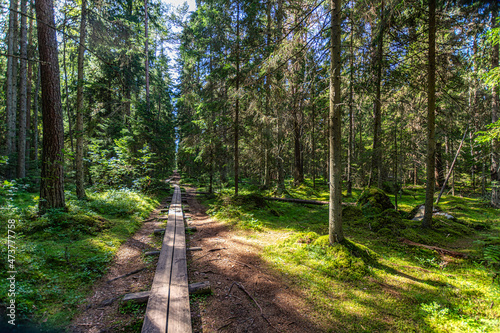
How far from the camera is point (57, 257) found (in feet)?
13.4

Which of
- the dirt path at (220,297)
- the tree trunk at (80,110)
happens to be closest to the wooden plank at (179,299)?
the dirt path at (220,297)

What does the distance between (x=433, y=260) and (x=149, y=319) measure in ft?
20.9

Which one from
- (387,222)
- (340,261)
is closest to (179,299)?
(340,261)

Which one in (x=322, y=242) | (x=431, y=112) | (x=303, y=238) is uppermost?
(x=431, y=112)

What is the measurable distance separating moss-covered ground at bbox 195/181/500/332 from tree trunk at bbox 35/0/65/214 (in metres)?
6.23

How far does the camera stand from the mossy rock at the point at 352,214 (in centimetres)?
886

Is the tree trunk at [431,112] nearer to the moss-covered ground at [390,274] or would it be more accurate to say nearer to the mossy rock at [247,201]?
the moss-covered ground at [390,274]

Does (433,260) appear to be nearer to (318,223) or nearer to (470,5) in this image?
(318,223)

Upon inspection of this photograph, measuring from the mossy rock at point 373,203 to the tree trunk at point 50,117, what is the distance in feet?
39.7

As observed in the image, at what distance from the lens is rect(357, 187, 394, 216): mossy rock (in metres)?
9.29

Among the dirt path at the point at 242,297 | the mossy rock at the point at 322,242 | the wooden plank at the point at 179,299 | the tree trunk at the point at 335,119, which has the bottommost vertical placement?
the dirt path at the point at 242,297

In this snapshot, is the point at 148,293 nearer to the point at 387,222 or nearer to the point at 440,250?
the point at 440,250

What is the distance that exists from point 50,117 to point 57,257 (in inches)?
183

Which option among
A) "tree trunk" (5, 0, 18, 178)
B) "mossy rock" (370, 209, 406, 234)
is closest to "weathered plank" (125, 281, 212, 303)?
"mossy rock" (370, 209, 406, 234)
